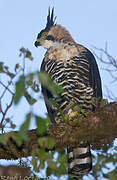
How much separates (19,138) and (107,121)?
5.83ft

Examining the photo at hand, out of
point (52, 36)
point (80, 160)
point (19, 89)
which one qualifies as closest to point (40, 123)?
point (19, 89)

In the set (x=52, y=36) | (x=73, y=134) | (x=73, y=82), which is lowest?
(x=73, y=134)

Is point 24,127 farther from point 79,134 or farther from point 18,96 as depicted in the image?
point 79,134

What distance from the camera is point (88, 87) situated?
4.73m

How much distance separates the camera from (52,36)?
5539mm

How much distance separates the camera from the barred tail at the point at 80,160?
4.12m

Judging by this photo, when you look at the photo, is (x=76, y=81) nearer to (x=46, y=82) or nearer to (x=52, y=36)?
(x=52, y=36)

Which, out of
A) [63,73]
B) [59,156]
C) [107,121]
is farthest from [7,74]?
[63,73]

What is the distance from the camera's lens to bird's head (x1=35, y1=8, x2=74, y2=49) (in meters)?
5.42

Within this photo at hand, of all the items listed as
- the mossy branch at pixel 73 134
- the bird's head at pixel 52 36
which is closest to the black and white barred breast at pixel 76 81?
the bird's head at pixel 52 36

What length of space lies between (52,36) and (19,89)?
4002 millimetres

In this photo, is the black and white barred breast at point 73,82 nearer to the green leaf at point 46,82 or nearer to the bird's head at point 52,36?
the bird's head at point 52,36

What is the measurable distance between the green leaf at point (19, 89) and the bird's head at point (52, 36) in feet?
12.2

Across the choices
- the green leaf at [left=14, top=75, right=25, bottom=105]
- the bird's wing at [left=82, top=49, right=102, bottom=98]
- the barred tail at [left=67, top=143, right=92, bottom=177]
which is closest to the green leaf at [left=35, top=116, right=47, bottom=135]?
the green leaf at [left=14, top=75, right=25, bottom=105]
